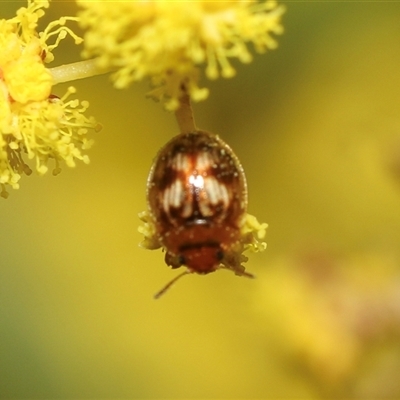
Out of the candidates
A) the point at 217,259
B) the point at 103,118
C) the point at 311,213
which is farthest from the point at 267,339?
the point at 217,259

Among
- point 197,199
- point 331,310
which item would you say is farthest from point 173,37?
point 331,310

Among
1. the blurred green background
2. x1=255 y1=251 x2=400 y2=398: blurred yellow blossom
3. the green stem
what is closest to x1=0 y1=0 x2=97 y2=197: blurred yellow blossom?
the green stem

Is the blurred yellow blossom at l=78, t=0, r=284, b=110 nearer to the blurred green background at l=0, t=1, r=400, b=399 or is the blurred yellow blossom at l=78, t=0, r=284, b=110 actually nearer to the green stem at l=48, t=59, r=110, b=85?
the green stem at l=48, t=59, r=110, b=85

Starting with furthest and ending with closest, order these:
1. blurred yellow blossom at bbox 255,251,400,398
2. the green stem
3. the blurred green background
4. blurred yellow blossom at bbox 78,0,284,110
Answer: the blurred green background
blurred yellow blossom at bbox 255,251,400,398
the green stem
blurred yellow blossom at bbox 78,0,284,110

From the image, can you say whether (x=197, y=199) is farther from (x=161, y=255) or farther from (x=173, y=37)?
(x=161, y=255)

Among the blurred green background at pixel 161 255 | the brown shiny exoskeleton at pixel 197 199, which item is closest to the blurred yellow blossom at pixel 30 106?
the brown shiny exoskeleton at pixel 197 199

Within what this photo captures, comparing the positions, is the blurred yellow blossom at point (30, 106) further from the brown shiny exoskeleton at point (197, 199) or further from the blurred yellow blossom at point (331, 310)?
the blurred yellow blossom at point (331, 310)

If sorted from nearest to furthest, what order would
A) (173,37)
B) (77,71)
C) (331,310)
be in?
(173,37), (77,71), (331,310)
